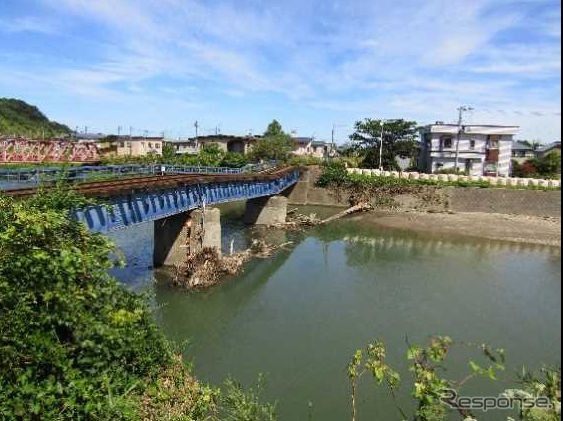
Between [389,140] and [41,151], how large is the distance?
40286mm

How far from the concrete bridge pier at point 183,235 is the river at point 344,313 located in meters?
1.19

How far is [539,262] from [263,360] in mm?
23103

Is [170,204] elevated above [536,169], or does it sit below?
below

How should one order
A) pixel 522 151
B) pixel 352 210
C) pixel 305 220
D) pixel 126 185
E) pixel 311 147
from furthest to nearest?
pixel 311 147 → pixel 522 151 → pixel 352 210 → pixel 305 220 → pixel 126 185

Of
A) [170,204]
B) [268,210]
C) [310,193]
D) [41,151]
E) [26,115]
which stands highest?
[26,115]

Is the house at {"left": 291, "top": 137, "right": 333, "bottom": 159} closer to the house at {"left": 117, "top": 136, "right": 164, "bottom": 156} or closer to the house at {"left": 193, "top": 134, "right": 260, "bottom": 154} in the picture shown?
the house at {"left": 193, "top": 134, "right": 260, "bottom": 154}

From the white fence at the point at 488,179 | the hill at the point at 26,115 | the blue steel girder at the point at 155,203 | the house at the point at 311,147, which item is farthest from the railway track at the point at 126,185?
the hill at the point at 26,115

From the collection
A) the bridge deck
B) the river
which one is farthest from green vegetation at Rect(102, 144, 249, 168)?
the river

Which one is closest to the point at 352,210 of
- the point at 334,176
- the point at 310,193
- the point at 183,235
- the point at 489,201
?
the point at 334,176

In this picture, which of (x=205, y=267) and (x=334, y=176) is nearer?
(x=205, y=267)

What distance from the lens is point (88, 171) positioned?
842 inches

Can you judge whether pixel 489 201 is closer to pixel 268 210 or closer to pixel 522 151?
pixel 268 210

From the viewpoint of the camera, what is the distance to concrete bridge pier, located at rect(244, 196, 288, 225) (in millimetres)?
42375

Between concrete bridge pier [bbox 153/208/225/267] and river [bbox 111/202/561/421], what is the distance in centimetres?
119
